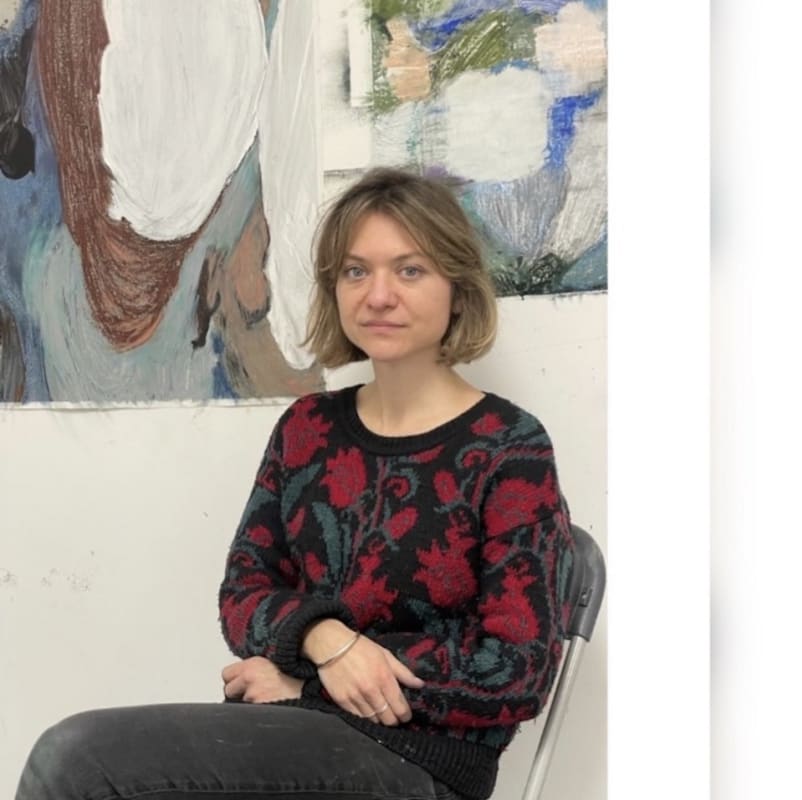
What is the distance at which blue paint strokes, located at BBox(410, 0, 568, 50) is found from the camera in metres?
1.69

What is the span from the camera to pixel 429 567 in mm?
1360

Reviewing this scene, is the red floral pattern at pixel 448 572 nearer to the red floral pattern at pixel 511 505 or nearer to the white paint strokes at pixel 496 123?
the red floral pattern at pixel 511 505

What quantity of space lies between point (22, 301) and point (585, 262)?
3.37ft

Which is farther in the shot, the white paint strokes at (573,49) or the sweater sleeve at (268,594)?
the white paint strokes at (573,49)

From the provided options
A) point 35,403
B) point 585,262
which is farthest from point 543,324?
point 35,403

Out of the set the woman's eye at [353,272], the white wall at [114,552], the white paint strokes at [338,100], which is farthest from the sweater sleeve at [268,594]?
the white paint strokes at [338,100]

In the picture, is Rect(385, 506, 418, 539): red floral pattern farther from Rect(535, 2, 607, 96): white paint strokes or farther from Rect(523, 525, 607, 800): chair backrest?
Rect(535, 2, 607, 96): white paint strokes

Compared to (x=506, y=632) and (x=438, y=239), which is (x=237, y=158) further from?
(x=506, y=632)

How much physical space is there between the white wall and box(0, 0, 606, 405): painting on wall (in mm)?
65

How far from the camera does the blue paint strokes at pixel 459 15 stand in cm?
169
